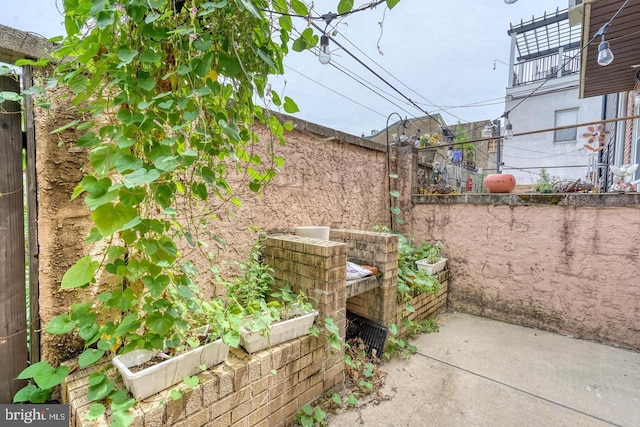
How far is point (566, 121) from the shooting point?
945 cm

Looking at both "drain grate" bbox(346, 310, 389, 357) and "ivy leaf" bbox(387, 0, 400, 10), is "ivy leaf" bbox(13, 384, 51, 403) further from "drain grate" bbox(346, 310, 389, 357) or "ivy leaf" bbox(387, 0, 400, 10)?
"ivy leaf" bbox(387, 0, 400, 10)

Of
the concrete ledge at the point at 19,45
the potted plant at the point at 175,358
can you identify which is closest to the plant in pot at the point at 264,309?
the potted plant at the point at 175,358

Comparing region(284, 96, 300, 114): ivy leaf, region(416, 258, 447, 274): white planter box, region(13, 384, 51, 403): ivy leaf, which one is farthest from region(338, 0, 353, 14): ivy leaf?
region(416, 258, 447, 274): white planter box

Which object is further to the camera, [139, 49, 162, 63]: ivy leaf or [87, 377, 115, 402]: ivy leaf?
[87, 377, 115, 402]: ivy leaf

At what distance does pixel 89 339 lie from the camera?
41.9 inches

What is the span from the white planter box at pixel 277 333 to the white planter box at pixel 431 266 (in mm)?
1851

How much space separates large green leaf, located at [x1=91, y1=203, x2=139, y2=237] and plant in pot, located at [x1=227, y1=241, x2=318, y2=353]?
0.87m

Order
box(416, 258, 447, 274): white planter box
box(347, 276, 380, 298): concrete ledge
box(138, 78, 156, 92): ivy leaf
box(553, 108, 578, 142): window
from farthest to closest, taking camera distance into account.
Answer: box(553, 108, 578, 142): window, box(416, 258, 447, 274): white planter box, box(347, 276, 380, 298): concrete ledge, box(138, 78, 156, 92): ivy leaf

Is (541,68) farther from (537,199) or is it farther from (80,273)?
(80,273)

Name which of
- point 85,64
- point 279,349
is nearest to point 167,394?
point 279,349

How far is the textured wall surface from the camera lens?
104 inches

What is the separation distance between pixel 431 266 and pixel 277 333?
7.15 feet

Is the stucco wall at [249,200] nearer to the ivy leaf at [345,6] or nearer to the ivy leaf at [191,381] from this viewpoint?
the ivy leaf at [191,381]

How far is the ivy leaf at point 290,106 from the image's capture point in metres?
1.22
